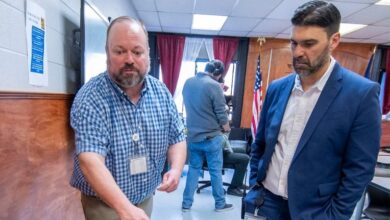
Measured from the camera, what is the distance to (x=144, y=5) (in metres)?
3.50

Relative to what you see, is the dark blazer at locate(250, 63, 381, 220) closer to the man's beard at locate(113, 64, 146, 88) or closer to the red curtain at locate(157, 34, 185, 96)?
the man's beard at locate(113, 64, 146, 88)

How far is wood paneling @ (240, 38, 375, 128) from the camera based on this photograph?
5.05 meters

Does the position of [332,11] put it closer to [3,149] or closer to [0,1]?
[0,1]

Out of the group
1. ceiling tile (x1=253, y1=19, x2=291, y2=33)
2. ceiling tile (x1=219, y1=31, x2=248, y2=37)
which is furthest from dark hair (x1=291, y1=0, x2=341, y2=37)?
ceiling tile (x1=219, y1=31, x2=248, y2=37)

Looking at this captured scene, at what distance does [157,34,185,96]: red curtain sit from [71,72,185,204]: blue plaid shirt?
3783 mm

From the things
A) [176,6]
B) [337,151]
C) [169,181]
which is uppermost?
[176,6]

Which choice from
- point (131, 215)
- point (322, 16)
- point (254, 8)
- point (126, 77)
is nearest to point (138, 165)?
point (131, 215)

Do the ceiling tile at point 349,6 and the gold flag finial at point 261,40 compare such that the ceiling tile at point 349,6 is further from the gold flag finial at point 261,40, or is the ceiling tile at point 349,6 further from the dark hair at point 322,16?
the dark hair at point 322,16

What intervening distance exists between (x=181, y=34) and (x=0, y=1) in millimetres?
4270

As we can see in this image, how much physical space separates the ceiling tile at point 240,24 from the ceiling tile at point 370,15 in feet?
4.46

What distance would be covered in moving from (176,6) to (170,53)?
1.55m

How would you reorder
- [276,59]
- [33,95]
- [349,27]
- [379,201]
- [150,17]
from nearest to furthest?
[33,95] → [379,201] → [150,17] → [349,27] → [276,59]

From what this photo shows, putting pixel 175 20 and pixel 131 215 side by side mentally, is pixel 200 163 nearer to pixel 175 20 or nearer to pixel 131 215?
pixel 131 215

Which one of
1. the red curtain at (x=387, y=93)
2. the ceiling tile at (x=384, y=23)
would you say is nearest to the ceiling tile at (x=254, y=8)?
the ceiling tile at (x=384, y=23)
